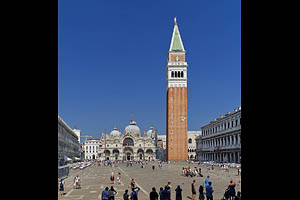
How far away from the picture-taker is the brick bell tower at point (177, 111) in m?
83.0

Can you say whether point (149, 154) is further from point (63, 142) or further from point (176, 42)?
point (63, 142)

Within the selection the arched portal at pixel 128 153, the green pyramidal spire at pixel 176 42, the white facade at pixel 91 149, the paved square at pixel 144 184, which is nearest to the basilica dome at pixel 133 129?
the arched portal at pixel 128 153

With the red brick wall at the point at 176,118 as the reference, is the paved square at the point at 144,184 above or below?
below

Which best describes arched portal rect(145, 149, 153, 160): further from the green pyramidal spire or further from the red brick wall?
the green pyramidal spire

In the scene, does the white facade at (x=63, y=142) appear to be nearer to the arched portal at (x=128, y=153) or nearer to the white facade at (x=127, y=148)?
the white facade at (x=127, y=148)

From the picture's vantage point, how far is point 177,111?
277 ft

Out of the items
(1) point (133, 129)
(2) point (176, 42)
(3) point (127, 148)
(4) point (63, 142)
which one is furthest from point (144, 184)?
(1) point (133, 129)

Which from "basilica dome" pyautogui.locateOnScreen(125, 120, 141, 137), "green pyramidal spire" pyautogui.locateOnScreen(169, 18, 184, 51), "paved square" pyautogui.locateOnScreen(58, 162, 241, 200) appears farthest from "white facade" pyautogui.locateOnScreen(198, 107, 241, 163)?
"basilica dome" pyautogui.locateOnScreen(125, 120, 141, 137)
